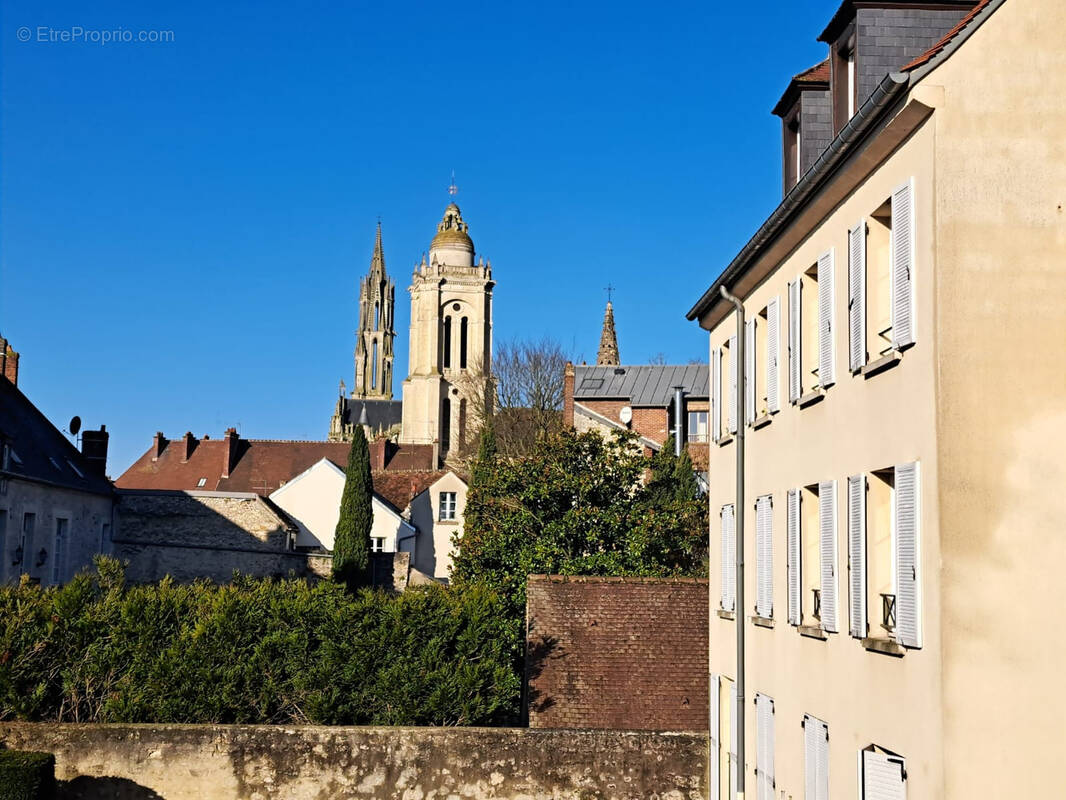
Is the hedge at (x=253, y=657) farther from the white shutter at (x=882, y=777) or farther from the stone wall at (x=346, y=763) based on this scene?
the white shutter at (x=882, y=777)

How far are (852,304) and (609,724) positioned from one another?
465 inches

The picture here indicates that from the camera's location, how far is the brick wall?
2220cm

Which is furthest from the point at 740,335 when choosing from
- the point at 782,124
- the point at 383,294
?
the point at 383,294

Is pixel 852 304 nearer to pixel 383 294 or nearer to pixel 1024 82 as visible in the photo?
pixel 1024 82

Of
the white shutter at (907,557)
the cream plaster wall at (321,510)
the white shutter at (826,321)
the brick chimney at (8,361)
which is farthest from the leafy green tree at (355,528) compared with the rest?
the white shutter at (907,557)

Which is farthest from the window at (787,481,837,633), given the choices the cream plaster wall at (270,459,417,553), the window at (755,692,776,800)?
the cream plaster wall at (270,459,417,553)

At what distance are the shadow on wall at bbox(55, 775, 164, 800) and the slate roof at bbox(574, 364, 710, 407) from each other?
3661 cm

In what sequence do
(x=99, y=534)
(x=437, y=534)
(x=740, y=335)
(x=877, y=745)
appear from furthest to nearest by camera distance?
(x=437, y=534) → (x=99, y=534) → (x=740, y=335) → (x=877, y=745)

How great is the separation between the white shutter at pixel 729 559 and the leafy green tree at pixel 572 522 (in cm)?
738

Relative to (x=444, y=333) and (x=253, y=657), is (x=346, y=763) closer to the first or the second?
(x=253, y=657)

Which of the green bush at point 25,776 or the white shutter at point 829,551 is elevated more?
the white shutter at point 829,551

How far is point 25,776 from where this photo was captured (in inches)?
640

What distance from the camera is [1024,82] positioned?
34.6ft

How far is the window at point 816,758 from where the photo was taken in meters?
12.9
